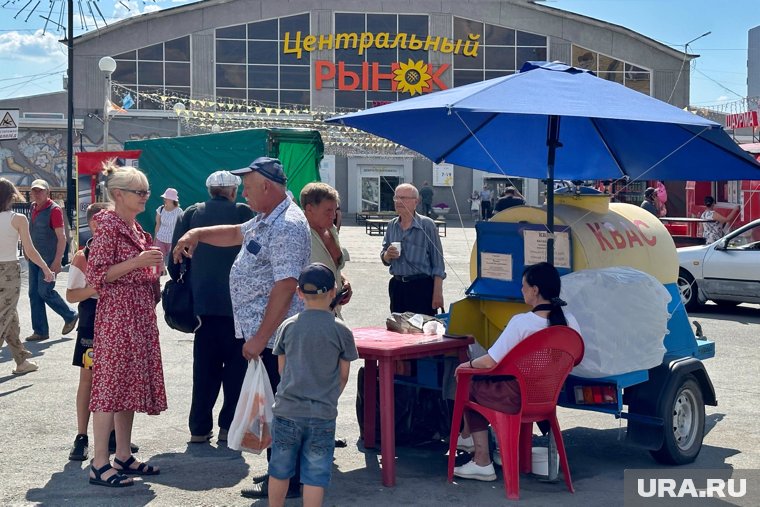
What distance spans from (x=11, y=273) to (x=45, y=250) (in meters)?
1.94

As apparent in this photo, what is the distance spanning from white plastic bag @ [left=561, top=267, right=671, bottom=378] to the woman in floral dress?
2598mm

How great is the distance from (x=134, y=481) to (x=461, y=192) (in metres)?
41.8

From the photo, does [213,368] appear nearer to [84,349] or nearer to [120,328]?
[84,349]

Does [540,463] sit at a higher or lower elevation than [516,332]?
lower

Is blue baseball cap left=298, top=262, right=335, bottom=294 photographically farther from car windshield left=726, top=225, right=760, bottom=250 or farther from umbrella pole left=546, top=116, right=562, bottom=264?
car windshield left=726, top=225, right=760, bottom=250

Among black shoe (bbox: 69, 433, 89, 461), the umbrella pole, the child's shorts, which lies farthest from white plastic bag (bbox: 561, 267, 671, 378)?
black shoe (bbox: 69, 433, 89, 461)

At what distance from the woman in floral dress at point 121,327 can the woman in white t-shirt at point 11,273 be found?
150 inches

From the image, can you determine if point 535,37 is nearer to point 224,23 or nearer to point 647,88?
point 647,88

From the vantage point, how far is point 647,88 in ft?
162

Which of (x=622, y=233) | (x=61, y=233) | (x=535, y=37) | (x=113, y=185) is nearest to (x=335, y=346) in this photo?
(x=113, y=185)

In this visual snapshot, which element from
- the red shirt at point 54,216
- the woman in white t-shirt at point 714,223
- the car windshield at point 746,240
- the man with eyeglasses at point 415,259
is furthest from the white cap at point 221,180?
the woman in white t-shirt at point 714,223

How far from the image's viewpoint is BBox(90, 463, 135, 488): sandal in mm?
5918

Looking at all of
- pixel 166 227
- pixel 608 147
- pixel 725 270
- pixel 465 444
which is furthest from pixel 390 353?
pixel 166 227

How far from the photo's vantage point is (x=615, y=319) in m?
6.26
